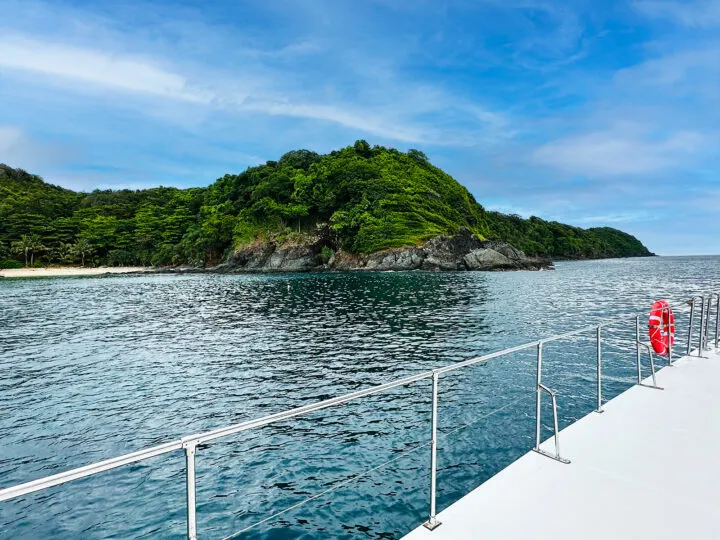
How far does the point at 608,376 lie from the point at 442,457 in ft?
27.0

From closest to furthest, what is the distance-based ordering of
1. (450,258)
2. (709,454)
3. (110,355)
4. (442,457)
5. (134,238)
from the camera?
(709,454)
(442,457)
(110,355)
(450,258)
(134,238)

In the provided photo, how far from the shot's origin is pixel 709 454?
4324 millimetres

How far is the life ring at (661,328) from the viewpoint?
7.86m

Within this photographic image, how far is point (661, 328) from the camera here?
802 centimetres

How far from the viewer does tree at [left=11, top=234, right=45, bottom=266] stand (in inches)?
3775

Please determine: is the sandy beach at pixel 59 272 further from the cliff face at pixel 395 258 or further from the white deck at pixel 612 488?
the white deck at pixel 612 488

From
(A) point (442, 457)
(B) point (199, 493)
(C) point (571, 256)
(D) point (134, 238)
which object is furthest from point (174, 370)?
(C) point (571, 256)

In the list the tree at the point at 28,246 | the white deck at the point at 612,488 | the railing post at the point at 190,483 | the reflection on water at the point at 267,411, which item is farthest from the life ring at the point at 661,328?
the tree at the point at 28,246

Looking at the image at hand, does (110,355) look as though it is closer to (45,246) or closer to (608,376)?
(608,376)

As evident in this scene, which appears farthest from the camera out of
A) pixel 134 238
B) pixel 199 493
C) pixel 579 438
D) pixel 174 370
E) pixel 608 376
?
pixel 134 238

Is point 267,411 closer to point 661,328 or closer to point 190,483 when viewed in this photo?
point 661,328

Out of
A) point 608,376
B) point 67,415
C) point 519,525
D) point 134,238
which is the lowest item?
point 67,415

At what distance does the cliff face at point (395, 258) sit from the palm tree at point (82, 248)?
38.2 metres

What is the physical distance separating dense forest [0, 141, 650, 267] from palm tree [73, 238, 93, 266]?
1.00ft
